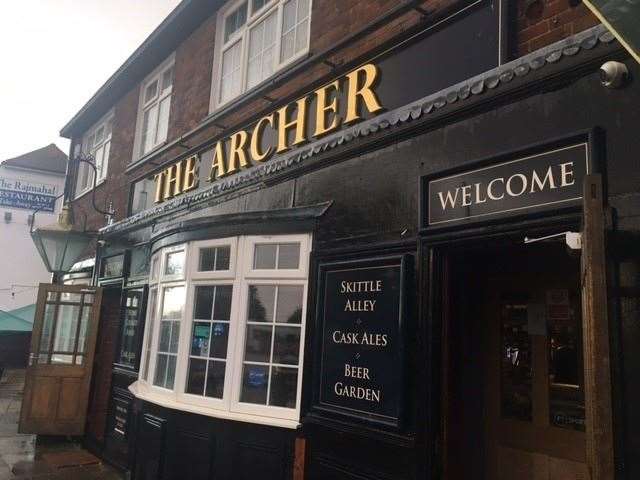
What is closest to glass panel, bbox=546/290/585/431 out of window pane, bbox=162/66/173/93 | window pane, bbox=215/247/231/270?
window pane, bbox=215/247/231/270

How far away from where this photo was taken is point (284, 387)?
516 centimetres

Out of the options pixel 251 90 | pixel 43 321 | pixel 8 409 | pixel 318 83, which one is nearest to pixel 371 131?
pixel 318 83

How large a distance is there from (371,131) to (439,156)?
769 mm

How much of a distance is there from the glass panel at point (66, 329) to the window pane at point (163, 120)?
3464 mm

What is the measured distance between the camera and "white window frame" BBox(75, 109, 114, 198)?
38.4ft

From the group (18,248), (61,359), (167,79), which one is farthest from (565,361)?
(18,248)

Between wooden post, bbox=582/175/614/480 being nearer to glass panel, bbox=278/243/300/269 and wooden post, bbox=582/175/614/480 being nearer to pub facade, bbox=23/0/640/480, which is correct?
pub facade, bbox=23/0/640/480

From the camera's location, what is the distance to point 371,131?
4.58 meters

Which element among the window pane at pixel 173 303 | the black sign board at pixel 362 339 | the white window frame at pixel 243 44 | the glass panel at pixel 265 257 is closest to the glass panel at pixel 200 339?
the window pane at pixel 173 303

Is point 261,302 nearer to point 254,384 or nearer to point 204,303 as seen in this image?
point 254,384

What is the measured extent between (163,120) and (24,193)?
61.4 feet

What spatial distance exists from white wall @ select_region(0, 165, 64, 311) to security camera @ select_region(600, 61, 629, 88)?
81.9ft

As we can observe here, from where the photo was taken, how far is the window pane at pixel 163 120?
9.17m

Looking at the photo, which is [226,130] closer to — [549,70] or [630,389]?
[549,70]
